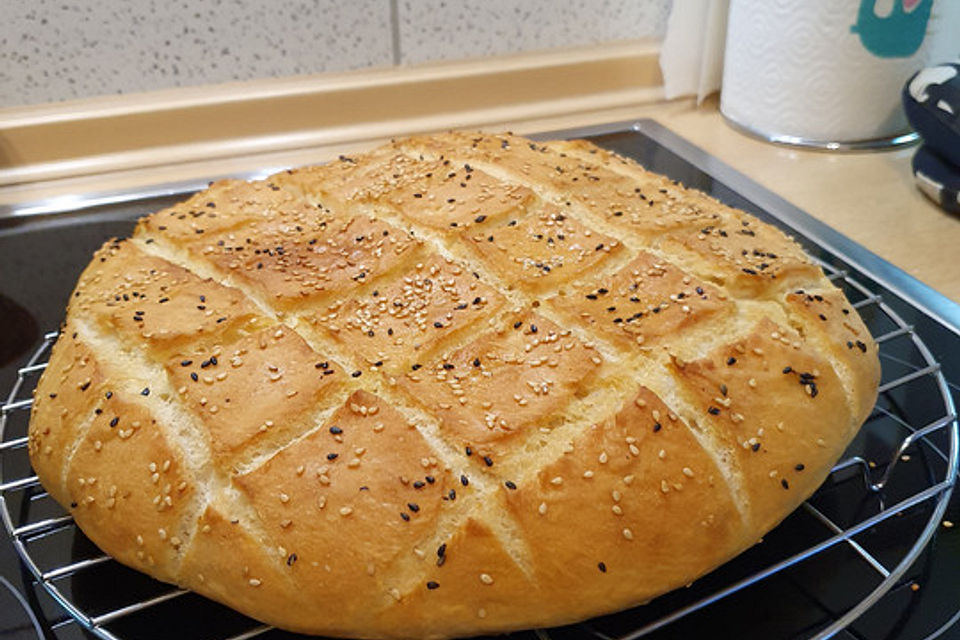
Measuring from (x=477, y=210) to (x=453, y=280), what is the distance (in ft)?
0.61

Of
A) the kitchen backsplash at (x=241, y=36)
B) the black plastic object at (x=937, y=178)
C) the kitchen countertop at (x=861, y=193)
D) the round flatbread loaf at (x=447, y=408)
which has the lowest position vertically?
the kitchen countertop at (x=861, y=193)

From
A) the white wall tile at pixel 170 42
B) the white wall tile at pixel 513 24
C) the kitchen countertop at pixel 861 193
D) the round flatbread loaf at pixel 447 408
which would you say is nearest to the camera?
the round flatbread loaf at pixel 447 408

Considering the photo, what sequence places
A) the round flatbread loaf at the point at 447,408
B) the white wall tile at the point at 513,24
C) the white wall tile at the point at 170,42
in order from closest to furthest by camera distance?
the round flatbread loaf at the point at 447,408, the white wall tile at the point at 170,42, the white wall tile at the point at 513,24

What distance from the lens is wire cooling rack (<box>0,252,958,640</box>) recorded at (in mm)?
970

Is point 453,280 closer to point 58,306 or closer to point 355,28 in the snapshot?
point 58,306

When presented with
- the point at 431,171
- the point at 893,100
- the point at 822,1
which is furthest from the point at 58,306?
the point at 893,100

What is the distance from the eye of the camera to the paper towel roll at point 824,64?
73.5 inches

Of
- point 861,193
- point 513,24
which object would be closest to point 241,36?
point 513,24

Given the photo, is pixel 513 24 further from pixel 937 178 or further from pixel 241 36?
pixel 937 178

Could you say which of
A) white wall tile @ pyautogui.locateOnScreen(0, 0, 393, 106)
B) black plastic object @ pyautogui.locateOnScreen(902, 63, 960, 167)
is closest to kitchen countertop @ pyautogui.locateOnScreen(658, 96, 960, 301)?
black plastic object @ pyautogui.locateOnScreen(902, 63, 960, 167)

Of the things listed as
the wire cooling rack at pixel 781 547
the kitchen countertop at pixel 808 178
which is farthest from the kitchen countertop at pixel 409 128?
the wire cooling rack at pixel 781 547

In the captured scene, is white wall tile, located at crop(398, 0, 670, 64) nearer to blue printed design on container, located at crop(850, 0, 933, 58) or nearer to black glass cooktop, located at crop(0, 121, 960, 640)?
blue printed design on container, located at crop(850, 0, 933, 58)

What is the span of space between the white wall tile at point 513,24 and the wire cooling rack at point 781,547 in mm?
1280

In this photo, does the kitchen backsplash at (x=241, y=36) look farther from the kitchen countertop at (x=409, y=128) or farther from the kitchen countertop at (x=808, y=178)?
the kitchen countertop at (x=808, y=178)
